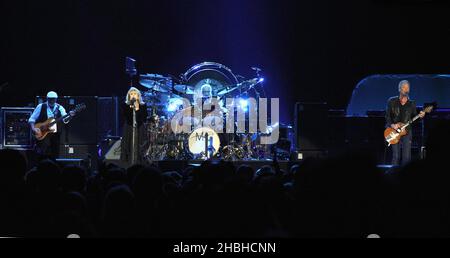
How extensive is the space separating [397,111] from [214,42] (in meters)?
7.23

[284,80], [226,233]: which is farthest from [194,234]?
[284,80]

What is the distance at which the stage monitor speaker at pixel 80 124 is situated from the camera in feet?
49.6

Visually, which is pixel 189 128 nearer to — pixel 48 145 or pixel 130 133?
pixel 130 133

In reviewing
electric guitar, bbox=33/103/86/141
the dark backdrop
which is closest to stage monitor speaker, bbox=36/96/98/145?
electric guitar, bbox=33/103/86/141

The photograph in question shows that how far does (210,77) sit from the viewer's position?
16766 millimetres

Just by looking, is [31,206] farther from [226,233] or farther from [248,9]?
[248,9]

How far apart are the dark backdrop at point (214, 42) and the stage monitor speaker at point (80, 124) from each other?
118 inches

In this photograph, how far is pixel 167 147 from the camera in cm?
1512

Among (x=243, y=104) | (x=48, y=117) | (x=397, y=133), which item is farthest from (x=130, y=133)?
(x=397, y=133)

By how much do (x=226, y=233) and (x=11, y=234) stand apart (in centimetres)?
153

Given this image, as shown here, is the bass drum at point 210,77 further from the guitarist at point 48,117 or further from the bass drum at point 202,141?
the guitarist at point 48,117

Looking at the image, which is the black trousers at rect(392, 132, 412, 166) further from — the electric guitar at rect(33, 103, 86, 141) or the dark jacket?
the electric guitar at rect(33, 103, 86, 141)

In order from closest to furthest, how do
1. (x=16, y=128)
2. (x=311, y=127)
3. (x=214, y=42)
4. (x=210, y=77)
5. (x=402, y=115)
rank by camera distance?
(x=402, y=115) → (x=311, y=127) → (x=16, y=128) → (x=210, y=77) → (x=214, y=42)

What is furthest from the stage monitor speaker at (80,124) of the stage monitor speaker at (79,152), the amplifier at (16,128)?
the amplifier at (16,128)
